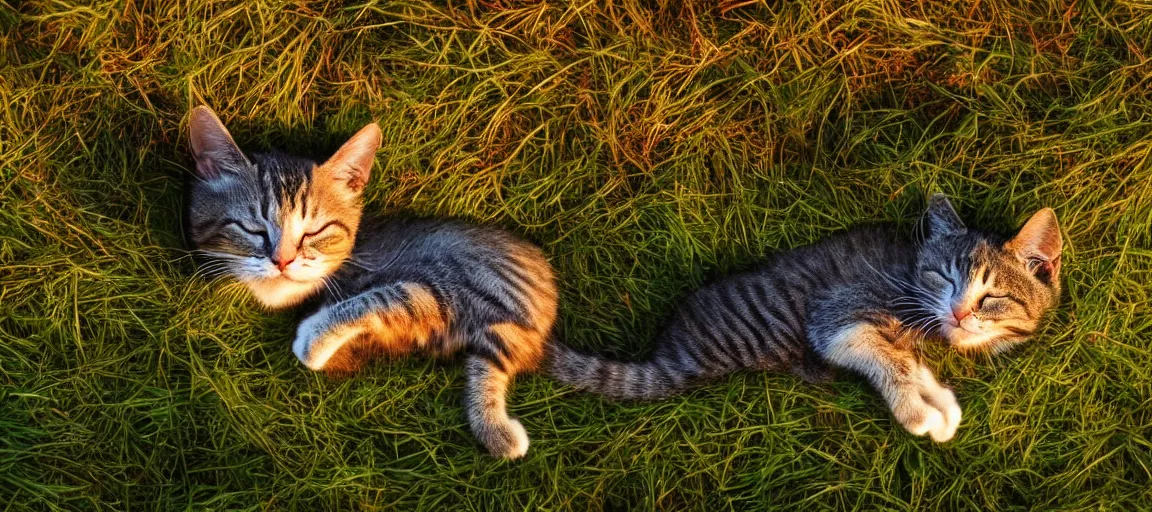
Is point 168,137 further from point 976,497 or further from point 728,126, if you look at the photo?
point 976,497

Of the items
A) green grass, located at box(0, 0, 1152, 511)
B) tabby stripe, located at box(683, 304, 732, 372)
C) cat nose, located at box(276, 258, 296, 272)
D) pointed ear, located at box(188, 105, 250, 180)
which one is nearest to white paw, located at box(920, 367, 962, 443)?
green grass, located at box(0, 0, 1152, 511)

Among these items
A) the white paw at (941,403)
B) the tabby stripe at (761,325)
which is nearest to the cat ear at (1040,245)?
the white paw at (941,403)

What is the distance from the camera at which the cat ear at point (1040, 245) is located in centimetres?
304

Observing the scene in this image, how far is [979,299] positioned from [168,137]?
3.24 metres

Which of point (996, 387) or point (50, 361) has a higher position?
point (996, 387)

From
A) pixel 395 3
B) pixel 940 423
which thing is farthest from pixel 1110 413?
pixel 395 3

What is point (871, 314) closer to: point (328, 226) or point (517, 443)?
point (517, 443)

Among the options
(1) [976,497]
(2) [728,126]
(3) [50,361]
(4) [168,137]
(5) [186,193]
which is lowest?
(1) [976,497]

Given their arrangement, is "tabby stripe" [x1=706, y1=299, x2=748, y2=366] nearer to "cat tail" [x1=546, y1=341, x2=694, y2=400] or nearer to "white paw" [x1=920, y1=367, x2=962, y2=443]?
"cat tail" [x1=546, y1=341, x2=694, y2=400]

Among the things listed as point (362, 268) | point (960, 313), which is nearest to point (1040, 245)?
point (960, 313)

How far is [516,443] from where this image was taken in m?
3.07

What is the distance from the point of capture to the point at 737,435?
10.5 feet

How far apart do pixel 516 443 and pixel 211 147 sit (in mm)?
1634

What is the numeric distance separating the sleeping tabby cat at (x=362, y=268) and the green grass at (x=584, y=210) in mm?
136
